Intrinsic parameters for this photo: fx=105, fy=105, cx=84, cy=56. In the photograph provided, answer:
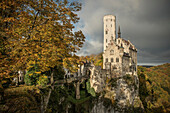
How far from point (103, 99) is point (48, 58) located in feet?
80.8

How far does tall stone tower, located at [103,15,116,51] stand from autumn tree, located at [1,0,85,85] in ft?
115

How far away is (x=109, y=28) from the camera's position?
4119 cm

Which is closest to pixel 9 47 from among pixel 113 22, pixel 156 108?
pixel 113 22

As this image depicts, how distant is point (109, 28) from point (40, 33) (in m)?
38.0

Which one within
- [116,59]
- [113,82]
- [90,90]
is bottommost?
[90,90]

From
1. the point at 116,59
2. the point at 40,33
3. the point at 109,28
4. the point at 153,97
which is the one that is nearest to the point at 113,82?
the point at 116,59

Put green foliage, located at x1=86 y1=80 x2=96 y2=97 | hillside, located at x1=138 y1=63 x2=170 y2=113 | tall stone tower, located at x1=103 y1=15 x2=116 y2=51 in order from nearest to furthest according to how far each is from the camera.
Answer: green foliage, located at x1=86 y1=80 x2=96 y2=97 < tall stone tower, located at x1=103 y1=15 x2=116 y2=51 < hillside, located at x1=138 y1=63 x2=170 y2=113

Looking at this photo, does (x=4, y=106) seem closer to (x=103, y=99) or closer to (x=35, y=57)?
(x=35, y=57)

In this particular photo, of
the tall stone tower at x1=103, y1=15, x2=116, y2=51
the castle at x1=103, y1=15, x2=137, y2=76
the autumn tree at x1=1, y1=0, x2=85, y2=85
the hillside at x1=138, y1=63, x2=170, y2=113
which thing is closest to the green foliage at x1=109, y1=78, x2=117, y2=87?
the castle at x1=103, y1=15, x2=137, y2=76

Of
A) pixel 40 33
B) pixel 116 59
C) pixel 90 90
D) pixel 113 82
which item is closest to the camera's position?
pixel 40 33

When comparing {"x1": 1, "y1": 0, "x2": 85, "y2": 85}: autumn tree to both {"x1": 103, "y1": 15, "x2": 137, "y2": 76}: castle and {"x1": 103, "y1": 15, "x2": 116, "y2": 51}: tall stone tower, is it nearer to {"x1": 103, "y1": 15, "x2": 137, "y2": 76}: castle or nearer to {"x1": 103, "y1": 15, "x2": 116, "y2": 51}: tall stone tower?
{"x1": 103, "y1": 15, "x2": 137, "y2": 76}: castle

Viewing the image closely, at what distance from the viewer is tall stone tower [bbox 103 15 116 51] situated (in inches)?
1613

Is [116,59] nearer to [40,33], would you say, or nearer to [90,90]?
[90,90]

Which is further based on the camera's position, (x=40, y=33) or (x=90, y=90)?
(x=90, y=90)
